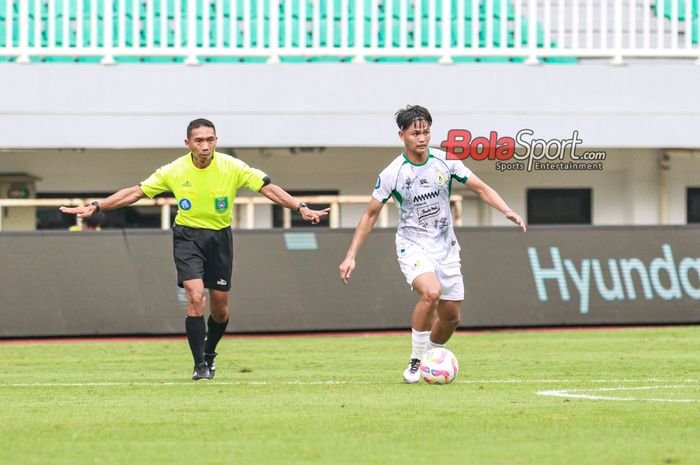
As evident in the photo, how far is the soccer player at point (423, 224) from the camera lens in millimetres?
10727

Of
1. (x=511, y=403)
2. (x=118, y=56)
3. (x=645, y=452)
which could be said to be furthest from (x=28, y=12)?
(x=645, y=452)

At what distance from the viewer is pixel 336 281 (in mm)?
18547

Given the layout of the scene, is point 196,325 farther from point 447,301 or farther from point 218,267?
point 447,301

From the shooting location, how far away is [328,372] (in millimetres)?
12305

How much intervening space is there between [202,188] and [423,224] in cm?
189

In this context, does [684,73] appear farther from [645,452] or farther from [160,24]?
[645,452]

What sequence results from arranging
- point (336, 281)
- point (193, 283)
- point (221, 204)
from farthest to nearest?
point (336, 281) → point (221, 204) → point (193, 283)

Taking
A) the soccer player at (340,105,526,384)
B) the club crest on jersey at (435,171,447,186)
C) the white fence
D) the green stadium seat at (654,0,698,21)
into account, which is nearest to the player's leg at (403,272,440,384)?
the soccer player at (340,105,526,384)

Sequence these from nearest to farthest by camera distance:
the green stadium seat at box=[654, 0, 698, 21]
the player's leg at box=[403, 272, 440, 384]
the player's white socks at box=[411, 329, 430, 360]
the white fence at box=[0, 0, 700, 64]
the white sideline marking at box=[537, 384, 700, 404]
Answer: the white sideline marking at box=[537, 384, 700, 404] → the player's leg at box=[403, 272, 440, 384] → the player's white socks at box=[411, 329, 430, 360] → the white fence at box=[0, 0, 700, 64] → the green stadium seat at box=[654, 0, 698, 21]

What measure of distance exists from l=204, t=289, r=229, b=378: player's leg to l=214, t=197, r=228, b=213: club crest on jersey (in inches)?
27.5

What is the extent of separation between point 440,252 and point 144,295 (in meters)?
7.95

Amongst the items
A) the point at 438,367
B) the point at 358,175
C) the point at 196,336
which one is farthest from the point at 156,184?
the point at 358,175

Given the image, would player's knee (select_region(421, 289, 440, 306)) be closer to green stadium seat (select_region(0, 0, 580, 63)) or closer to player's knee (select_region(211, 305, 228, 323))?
player's knee (select_region(211, 305, 228, 323))

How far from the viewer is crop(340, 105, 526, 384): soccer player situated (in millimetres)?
10727
